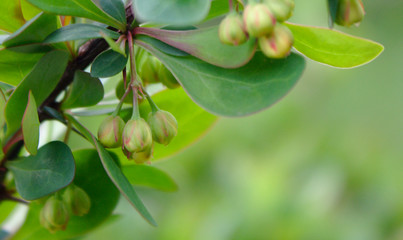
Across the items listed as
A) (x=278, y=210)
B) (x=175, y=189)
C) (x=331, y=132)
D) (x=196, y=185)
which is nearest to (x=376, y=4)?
(x=331, y=132)

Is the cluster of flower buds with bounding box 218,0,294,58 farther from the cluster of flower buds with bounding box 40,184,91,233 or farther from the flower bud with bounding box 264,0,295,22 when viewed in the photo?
the cluster of flower buds with bounding box 40,184,91,233

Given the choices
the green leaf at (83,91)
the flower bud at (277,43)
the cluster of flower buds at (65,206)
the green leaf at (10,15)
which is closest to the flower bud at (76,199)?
the cluster of flower buds at (65,206)

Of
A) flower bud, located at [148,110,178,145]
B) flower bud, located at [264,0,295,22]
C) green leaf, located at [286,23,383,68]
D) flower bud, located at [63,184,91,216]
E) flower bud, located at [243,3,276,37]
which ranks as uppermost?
flower bud, located at [264,0,295,22]

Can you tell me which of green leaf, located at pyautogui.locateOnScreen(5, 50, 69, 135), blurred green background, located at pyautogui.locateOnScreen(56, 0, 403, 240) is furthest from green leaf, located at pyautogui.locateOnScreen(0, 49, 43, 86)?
blurred green background, located at pyautogui.locateOnScreen(56, 0, 403, 240)

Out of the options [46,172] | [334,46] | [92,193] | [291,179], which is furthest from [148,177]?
[291,179]

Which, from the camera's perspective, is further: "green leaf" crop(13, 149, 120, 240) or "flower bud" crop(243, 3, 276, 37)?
"green leaf" crop(13, 149, 120, 240)

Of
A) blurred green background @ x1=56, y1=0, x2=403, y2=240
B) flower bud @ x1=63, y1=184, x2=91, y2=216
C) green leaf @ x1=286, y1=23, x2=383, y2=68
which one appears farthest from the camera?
blurred green background @ x1=56, y1=0, x2=403, y2=240

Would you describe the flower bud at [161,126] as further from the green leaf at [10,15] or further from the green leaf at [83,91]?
the green leaf at [10,15]

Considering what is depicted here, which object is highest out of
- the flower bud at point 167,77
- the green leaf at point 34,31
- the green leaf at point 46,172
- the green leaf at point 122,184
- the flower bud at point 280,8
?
the flower bud at point 280,8
